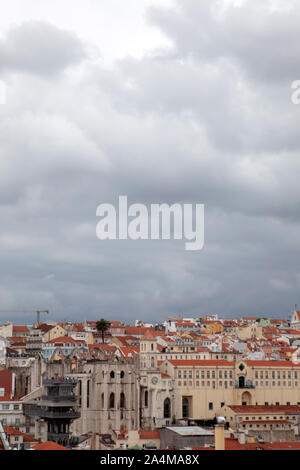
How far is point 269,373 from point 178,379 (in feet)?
36.3

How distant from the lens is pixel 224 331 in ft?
504

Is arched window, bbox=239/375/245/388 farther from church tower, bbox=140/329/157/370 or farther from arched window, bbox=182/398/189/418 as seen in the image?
church tower, bbox=140/329/157/370

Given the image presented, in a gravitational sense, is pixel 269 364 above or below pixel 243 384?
above

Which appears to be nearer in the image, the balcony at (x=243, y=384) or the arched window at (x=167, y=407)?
the arched window at (x=167, y=407)

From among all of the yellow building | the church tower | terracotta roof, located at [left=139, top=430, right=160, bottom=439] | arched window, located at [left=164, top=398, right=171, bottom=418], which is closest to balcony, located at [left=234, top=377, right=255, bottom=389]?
the yellow building

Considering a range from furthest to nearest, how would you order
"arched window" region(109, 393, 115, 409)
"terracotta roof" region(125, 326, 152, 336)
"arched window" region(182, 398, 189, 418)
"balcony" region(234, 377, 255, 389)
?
"terracotta roof" region(125, 326, 152, 336) → "balcony" region(234, 377, 255, 389) → "arched window" region(182, 398, 189, 418) → "arched window" region(109, 393, 115, 409)

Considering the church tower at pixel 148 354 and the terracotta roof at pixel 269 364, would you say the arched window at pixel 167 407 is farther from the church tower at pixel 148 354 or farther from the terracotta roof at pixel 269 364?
the terracotta roof at pixel 269 364

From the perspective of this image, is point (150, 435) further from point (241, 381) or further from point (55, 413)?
point (241, 381)

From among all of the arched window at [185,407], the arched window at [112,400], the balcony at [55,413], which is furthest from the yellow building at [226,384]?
the balcony at [55,413]

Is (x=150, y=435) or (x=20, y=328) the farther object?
(x=20, y=328)

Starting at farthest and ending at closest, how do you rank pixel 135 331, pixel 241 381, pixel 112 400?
pixel 135 331
pixel 241 381
pixel 112 400

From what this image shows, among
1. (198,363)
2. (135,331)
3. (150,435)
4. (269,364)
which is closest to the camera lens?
(150,435)

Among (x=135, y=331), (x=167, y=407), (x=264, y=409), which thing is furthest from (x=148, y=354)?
(x=135, y=331)
